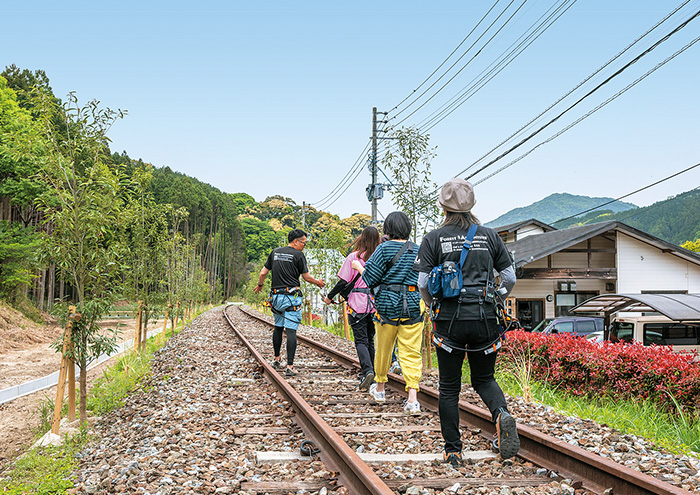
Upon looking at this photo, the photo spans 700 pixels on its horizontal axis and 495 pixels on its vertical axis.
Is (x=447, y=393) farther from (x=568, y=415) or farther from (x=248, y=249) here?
(x=248, y=249)

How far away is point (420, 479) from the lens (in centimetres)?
371

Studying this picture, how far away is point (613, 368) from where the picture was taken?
7.16m

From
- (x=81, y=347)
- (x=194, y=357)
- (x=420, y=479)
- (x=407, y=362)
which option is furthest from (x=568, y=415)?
(x=194, y=357)

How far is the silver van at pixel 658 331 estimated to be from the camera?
39.3ft

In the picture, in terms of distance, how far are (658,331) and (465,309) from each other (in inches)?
393

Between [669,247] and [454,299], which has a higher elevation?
[669,247]

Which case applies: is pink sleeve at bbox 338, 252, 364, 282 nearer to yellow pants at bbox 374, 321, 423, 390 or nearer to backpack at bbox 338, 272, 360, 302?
backpack at bbox 338, 272, 360, 302

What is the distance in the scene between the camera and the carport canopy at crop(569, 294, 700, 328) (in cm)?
895

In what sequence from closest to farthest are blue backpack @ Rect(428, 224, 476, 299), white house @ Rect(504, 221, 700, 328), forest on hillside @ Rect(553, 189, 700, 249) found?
blue backpack @ Rect(428, 224, 476, 299) < white house @ Rect(504, 221, 700, 328) < forest on hillside @ Rect(553, 189, 700, 249)

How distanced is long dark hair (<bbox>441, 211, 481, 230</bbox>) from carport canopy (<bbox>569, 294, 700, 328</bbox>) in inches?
243

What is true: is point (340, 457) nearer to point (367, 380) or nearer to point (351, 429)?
point (351, 429)

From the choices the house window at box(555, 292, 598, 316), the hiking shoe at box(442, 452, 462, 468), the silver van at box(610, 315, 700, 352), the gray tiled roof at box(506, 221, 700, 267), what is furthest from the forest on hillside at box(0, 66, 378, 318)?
A: the silver van at box(610, 315, 700, 352)

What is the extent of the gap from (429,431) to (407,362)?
86 cm

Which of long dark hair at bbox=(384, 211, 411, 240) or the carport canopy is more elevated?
long dark hair at bbox=(384, 211, 411, 240)
